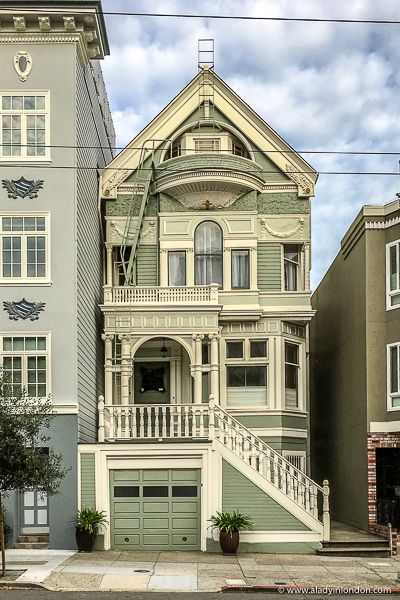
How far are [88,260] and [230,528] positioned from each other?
831 cm

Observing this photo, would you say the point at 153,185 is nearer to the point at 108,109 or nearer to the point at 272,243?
the point at 272,243

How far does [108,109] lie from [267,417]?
47.1 feet

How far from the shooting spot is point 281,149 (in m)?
27.6

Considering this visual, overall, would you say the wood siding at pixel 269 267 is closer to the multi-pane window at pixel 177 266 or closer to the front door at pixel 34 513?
the multi-pane window at pixel 177 266

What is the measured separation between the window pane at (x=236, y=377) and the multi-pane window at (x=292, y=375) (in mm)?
1374

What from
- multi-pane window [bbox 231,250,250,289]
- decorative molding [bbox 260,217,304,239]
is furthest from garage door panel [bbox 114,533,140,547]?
decorative molding [bbox 260,217,304,239]

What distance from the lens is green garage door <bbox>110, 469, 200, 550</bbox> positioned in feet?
71.4

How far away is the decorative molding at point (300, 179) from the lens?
27.2m

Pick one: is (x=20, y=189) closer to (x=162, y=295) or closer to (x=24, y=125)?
(x=24, y=125)

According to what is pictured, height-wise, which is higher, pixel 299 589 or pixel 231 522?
pixel 231 522

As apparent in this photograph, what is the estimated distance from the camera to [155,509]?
21953 mm

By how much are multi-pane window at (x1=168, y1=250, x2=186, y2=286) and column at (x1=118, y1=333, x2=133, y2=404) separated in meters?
2.85

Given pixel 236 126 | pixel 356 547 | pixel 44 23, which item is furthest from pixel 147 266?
pixel 356 547

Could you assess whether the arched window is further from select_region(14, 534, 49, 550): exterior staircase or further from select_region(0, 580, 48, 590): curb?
select_region(0, 580, 48, 590): curb
